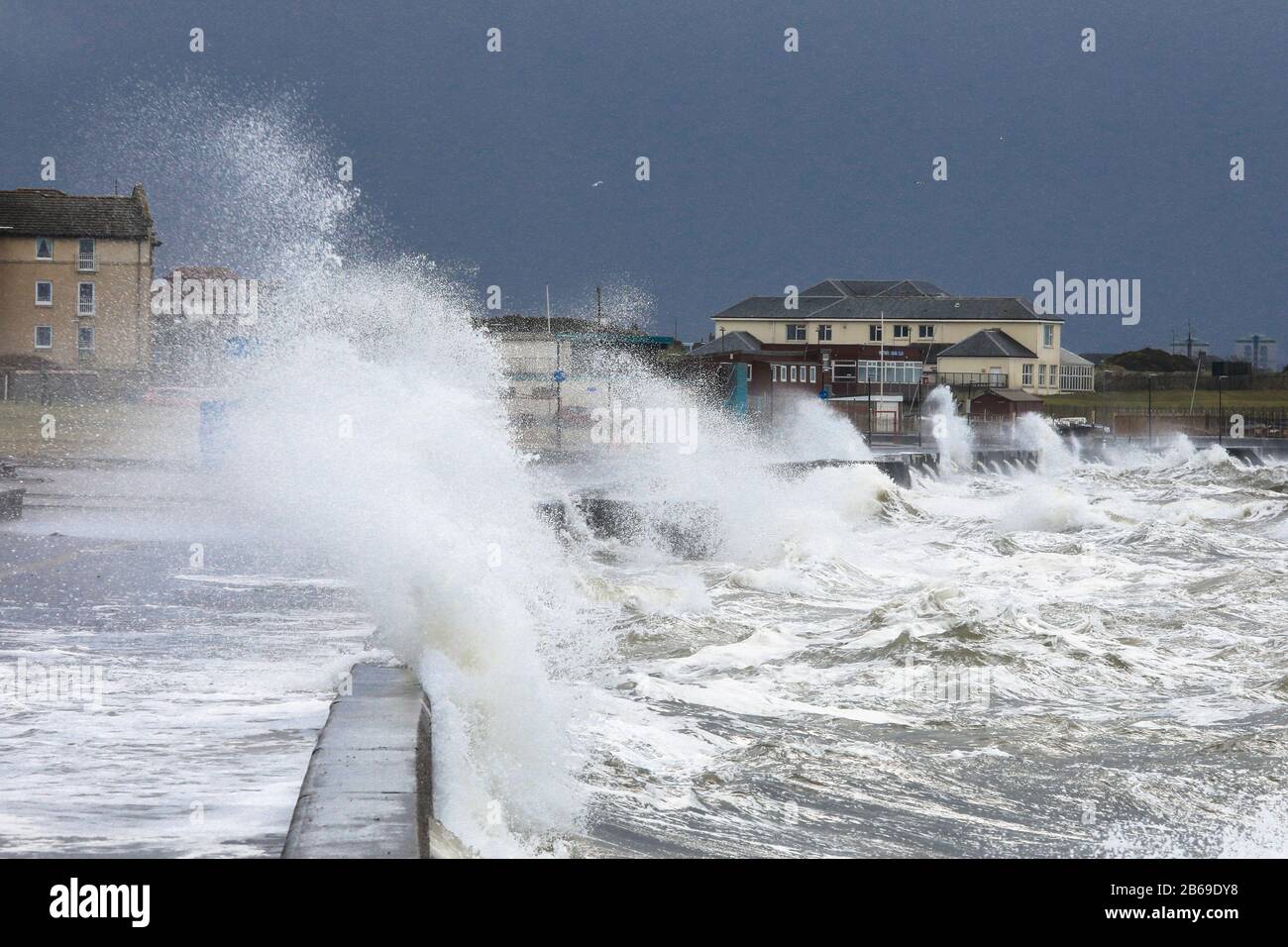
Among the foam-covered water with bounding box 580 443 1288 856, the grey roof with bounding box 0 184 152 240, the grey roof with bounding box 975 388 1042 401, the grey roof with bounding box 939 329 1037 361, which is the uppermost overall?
the grey roof with bounding box 0 184 152 240

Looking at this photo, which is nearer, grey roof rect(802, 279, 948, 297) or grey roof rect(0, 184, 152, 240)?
grey roof rect(0, 184, 152, 240)

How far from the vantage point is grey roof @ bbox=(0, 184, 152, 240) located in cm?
5750

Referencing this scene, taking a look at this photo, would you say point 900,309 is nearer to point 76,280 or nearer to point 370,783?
point 76,280

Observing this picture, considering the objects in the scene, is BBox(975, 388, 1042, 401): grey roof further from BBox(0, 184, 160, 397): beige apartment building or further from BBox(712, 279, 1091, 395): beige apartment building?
BBox(0, 184, 160, 397): beige apartment building

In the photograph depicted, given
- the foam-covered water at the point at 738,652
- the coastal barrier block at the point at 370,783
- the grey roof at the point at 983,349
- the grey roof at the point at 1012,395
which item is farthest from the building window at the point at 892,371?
the coastal barrier block at the point at 370,783

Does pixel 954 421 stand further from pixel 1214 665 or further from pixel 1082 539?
pixel 1214 665

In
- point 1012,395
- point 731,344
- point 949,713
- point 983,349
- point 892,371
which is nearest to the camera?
A: point 949,713

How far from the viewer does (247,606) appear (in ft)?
37.2

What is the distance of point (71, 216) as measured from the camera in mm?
58219

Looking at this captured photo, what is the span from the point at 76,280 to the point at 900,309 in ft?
197

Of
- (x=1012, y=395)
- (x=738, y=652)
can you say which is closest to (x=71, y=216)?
(x=1012, y=395)

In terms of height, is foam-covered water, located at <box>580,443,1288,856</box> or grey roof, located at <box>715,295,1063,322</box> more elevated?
grey roof, located at <box>715,295,1063,322</box>

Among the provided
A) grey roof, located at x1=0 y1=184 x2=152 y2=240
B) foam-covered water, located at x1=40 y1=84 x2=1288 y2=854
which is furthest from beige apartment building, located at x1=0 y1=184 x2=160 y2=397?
foam-covered water, located at x1=40 y1=84 x2=1288 y2=854

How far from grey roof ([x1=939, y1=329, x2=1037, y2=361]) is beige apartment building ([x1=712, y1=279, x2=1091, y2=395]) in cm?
6
